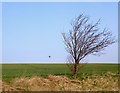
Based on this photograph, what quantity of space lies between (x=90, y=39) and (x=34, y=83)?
447 inches

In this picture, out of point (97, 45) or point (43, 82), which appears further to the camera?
point (97, 45)

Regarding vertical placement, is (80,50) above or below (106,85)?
above

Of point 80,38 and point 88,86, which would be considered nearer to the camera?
point 88,86

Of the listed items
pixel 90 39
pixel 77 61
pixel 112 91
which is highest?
pixel 90 39

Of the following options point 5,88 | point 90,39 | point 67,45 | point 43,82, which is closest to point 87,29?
point 90,39

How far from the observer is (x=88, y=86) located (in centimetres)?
1374

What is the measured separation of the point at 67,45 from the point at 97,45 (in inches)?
122

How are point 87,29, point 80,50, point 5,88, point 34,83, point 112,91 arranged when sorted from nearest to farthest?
1. point 112,91
2. point 5,88
3. point 34,83
4. point 80,50
5. point 87,29

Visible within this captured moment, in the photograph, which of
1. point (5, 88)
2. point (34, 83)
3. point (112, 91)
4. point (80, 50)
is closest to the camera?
point (112, 91)

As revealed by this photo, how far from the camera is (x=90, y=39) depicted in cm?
2483

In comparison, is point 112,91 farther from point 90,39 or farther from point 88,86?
point 90,39

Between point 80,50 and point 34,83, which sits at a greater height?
point 80,50

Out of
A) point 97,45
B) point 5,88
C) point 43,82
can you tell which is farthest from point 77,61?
point 5,88

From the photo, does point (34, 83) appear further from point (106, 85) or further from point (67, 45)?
point (67, 45)
